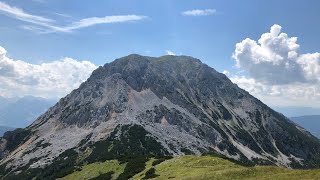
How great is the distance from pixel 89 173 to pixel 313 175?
63.2 m

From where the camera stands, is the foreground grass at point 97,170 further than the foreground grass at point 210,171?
Yes

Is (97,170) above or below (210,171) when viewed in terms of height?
above

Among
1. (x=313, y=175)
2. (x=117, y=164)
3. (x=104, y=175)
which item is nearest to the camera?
(x=313, y=175)

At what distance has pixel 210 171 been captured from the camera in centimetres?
5681

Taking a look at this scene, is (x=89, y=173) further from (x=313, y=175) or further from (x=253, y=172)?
(x=313, y=175)

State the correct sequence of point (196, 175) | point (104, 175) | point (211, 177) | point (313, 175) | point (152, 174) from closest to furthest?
point (313, 175) → point (211, 177) → point (196, 175) → point (152, 174) → point (104, 175)

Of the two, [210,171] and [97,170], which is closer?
[210,171]

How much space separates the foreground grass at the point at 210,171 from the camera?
48.7 metres

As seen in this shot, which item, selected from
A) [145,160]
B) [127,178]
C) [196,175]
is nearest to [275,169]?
[196,175]

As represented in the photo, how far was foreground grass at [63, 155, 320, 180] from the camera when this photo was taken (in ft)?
160

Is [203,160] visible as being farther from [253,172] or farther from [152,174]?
[253,172]

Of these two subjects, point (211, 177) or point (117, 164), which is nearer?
point (211, 177)

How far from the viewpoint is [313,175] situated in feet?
152

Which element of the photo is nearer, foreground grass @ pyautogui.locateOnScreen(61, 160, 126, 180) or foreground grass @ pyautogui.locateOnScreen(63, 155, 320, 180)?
foreground grass @ pyautogui.locateOnScreen(63, 155, 320, 180)
